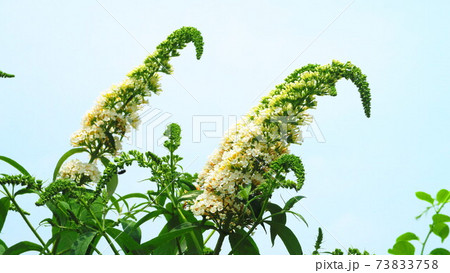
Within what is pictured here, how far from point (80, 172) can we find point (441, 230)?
6.94 ft

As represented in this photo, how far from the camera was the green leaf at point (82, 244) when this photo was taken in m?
2.24

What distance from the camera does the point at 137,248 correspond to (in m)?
2.38

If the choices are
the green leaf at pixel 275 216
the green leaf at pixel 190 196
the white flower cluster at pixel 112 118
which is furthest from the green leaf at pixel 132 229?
the green leaf at pixel 275 216

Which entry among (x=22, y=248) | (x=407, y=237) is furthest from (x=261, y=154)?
(x=22, y=248)

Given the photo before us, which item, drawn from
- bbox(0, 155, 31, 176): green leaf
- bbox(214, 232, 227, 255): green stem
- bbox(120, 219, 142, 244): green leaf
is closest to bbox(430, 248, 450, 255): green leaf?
bbox(214, 232, 227, 255): green stem

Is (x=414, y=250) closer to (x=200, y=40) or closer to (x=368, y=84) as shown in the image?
(x=368, y=84)

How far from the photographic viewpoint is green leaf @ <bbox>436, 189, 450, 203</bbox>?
178cm

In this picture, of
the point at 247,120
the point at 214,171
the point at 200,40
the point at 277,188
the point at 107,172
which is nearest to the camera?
the point at 107,172

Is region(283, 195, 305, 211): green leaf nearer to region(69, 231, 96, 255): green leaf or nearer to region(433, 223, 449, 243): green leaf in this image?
region(433, 223, 449, 243): green leaf

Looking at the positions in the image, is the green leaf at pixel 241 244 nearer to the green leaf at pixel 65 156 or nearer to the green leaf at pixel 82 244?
the green leaf at pixel 82 244

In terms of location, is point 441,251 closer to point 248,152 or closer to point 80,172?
point 248,152

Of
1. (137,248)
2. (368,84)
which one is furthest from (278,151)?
(137,248)

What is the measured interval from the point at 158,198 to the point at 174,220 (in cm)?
19

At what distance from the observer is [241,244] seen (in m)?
2.47
